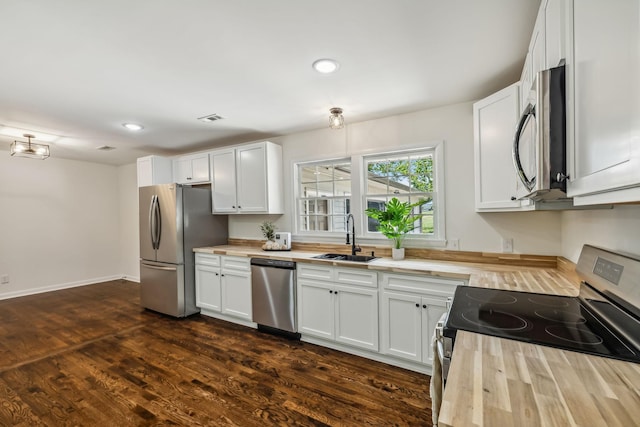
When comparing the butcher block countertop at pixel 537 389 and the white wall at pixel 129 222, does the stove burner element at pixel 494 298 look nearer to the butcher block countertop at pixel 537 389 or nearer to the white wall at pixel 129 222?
the butcher block countertop at pixel 537 389

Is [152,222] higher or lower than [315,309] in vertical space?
higher

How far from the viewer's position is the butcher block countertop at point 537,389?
24.6 inches

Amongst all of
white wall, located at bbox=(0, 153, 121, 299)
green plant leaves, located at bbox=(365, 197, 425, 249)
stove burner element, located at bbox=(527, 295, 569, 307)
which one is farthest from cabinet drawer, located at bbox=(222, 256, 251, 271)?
white wall, located at bbox=(0, 153, 121, 299)

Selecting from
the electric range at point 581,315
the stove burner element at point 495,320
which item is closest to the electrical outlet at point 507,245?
the electric range at point 581,315

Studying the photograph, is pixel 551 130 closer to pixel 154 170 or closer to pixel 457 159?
pixel 457 159

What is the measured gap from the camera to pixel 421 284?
2.45m

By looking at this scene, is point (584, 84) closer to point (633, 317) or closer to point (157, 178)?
point (633, 317)

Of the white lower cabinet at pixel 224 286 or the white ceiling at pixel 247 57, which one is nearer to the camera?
the white ceiling at pixel 247 57

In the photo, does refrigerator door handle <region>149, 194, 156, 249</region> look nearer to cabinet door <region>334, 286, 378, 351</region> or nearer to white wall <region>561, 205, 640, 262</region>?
cabinet door <region>334, 286, 378, 351</region>

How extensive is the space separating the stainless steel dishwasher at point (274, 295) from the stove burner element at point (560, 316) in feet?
7.32

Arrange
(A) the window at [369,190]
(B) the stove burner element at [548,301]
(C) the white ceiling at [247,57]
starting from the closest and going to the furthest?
1. (B) the stove burner element at [548,301]
2. (C) the white ceiling at [247,57]
3. (A) the window at [369,190]

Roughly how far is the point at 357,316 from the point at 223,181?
2596mm

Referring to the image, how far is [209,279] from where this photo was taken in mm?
3893

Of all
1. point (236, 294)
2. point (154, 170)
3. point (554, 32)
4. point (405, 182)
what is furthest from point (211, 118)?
point (554, 32)
